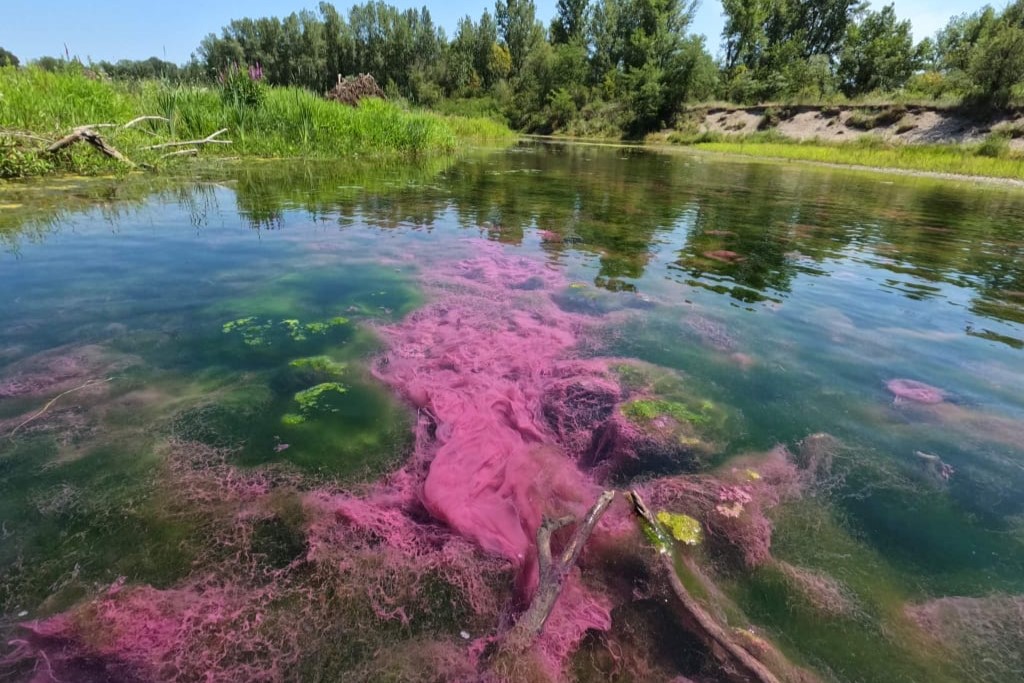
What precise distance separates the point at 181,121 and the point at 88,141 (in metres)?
4.14

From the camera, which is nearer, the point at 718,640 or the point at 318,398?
the point at 718,640

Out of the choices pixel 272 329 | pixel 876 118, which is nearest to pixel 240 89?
pixel 272 329

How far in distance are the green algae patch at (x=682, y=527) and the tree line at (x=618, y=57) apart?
40060mm

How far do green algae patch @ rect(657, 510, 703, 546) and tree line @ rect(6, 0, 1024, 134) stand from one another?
40.1 metres

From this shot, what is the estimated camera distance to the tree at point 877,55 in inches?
1745

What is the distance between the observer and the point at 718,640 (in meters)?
1.69

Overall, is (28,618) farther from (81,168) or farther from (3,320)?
(81,168)

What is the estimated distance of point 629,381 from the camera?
368 cm

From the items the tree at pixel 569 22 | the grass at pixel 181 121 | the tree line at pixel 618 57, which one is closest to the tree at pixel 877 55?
the tree line at pixel 618 57

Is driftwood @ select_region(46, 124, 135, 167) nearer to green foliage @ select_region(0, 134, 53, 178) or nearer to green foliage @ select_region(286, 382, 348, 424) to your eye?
green foliage @ select_region(0, 134, 53, 178)

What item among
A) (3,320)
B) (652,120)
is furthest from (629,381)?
(652,120)

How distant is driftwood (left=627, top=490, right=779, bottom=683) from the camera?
1.61 meters

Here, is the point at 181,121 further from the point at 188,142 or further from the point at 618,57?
the point at 618,57

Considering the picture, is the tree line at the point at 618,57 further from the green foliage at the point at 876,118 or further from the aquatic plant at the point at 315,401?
the aquatic plant at the point at 315,401
